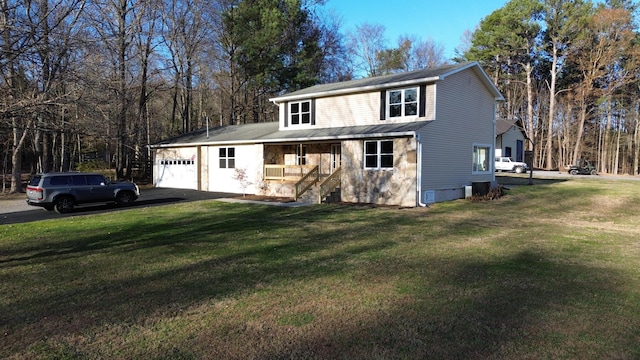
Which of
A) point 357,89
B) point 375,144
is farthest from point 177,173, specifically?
point 375,144

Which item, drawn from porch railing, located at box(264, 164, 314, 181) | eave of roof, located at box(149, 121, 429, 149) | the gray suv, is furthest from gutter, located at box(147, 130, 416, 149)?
the gray suv

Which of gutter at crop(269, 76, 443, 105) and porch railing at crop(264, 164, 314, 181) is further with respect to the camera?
porch railing at crop(264, 164, 314, 181)

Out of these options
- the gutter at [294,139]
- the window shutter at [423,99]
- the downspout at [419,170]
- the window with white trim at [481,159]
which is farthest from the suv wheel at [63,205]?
the window with white trim at [481,159]

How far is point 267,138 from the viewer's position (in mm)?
19906

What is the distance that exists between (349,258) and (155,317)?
3.60 meters

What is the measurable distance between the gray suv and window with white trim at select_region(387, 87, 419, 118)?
38.3 ft

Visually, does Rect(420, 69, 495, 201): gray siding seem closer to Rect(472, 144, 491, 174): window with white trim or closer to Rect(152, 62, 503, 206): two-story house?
Rect(152, 62, 503, 206): two-story house

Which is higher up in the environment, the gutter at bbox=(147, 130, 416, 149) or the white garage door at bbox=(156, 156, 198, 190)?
the gutter at bbox=(147, 130, 416, 149)

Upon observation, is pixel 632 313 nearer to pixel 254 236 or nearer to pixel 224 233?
pixel 254 236

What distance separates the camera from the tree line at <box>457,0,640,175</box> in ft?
121

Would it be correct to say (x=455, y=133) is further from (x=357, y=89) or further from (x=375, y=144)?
(x=357, y=89)

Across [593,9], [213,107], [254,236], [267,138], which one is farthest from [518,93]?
[254,236]

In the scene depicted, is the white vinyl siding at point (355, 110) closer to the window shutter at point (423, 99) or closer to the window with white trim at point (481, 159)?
the window shutter at point (423, 99)

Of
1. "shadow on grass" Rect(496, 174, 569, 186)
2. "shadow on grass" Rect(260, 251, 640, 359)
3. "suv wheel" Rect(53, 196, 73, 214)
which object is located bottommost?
"shadow on grass" Rect(260, 251, 640, 359)
